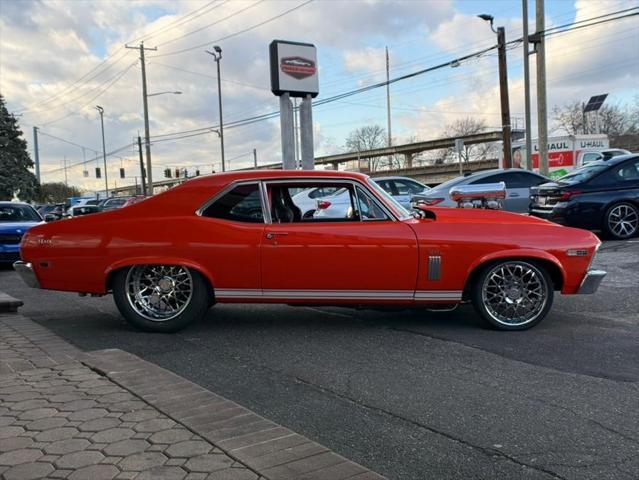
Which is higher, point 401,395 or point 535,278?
point 535,278

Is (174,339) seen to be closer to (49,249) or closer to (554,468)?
(49,249)

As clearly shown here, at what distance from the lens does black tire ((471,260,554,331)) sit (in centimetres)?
524

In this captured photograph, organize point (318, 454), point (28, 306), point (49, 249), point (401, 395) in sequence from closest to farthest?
point (318, 454), point (401, 395), point (49, 249), point (28, 306)

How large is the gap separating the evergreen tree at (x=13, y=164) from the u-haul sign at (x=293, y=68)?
44809 millimetres

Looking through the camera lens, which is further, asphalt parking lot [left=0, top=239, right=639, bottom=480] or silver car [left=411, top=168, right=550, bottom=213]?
silver car [left=411, top=168, right=550, bottom=213]

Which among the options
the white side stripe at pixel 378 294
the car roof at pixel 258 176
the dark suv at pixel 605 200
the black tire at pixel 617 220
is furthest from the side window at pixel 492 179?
the white side stripe at pixel 378 294

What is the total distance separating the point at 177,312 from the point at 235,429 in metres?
2.50

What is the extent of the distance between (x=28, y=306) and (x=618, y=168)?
34.0 feet

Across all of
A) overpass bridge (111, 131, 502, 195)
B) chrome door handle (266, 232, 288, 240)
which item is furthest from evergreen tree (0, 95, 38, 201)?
chrome door handle (266, 232, 288, 240)

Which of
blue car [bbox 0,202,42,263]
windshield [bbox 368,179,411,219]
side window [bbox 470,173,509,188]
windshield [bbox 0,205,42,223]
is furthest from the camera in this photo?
side window [bbox 470,173,509,188]

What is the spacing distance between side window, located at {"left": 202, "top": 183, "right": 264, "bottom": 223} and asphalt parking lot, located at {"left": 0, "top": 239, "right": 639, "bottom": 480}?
112cm

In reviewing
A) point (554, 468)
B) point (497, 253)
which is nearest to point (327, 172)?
point (497, 253)

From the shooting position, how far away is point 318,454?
284cm

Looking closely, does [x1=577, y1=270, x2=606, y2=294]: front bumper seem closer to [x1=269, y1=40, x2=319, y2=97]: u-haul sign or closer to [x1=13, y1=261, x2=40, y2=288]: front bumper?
[x1=13, y1=261, x2=40, y2=288]: front bumper
